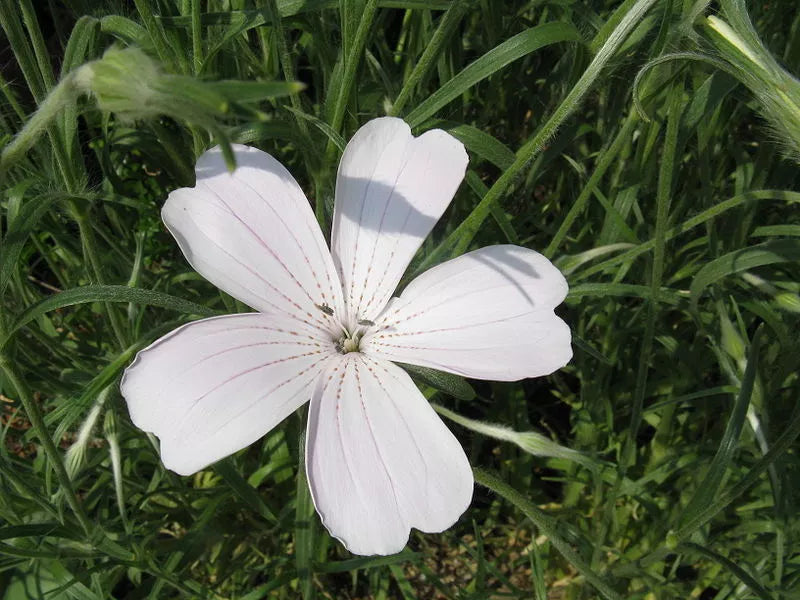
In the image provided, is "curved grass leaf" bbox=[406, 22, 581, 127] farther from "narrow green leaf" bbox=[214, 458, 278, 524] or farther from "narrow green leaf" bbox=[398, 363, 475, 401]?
"narrow green leaf" bbox=[214, 458, 278, 524]

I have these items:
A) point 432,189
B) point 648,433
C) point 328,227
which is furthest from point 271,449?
point 648,433

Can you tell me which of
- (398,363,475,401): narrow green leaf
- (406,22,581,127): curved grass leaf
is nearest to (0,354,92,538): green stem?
(398,363,475,401): narrow green leaf

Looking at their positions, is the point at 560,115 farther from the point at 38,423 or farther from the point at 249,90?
the point at 38,423

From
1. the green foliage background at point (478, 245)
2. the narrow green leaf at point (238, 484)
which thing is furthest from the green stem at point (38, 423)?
the narrow green leaf at point (238, 484)

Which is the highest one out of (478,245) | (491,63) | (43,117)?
→ (43,117)

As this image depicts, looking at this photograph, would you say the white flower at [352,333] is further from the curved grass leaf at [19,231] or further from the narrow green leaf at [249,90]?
the narrow green leaf at [249,90]

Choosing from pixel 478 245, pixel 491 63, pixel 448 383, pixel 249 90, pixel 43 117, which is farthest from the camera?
pixel 478 245

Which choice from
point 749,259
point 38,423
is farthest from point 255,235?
point 749,259

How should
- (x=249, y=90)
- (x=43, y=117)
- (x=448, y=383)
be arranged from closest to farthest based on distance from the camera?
(x=249, y=90)
(x=43, y=117)
(x=448, y=383)
